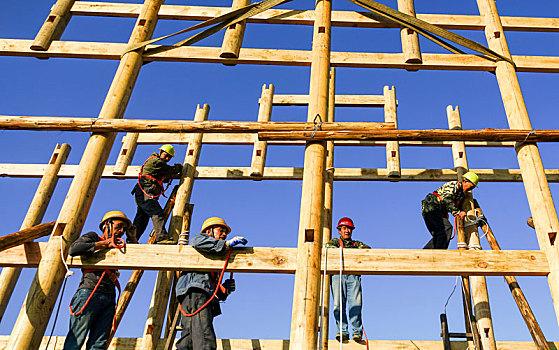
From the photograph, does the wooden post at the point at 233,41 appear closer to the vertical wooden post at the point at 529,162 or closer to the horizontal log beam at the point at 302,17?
the horizontal log beam at the point at 302,17

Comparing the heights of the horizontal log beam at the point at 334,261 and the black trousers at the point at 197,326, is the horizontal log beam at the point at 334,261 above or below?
above

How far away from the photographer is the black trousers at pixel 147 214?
24.0 feet

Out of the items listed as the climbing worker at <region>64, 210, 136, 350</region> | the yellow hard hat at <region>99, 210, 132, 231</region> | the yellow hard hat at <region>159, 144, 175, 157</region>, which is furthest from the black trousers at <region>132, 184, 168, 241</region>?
the climbing worker at <region>64, 210, 136, 350</region>

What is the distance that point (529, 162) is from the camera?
5605 mm

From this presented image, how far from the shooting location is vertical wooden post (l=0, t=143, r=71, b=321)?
28.5ft

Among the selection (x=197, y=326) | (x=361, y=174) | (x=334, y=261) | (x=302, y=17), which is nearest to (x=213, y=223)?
(x=197, y=326)

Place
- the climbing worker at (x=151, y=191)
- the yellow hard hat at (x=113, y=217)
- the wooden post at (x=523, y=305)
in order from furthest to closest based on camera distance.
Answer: the climbing worker at (x=151, y=191)
the yellow hard hat at (x=113, y=217)
the wooden post at (x=523, y=305)

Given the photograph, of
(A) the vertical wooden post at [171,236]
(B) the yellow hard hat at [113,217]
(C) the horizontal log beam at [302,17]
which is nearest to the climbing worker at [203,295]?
(B) the yellow hard hat at [113,217]

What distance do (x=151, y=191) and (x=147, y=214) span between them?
0.34m

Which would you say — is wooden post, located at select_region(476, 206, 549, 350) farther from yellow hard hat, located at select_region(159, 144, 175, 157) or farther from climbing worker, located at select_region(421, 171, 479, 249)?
yellow hard hat, located at select_region(159, 144, 175, 157)

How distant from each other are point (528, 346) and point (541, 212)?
6.30 feet

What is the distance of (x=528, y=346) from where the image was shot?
617 cm

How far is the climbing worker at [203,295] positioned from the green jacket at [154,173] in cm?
230

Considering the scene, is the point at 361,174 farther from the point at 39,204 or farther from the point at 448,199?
the point at 39,204
